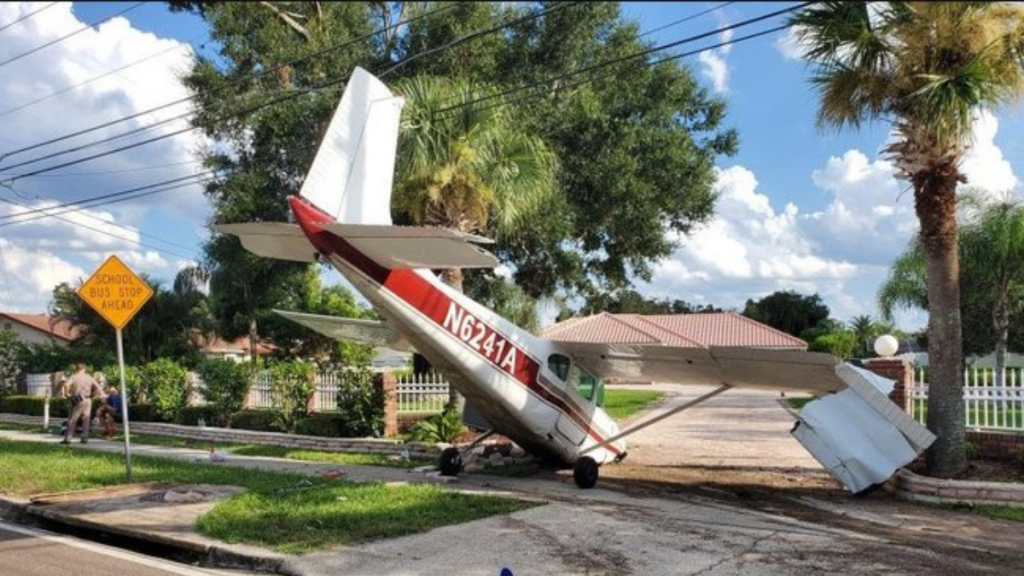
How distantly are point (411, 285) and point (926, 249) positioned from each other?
7.56 metres

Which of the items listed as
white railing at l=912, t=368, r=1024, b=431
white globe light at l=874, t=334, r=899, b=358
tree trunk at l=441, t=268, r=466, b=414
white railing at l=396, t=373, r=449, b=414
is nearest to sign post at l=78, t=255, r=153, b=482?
tree trunk at l=441, t=268, r=466, b=414

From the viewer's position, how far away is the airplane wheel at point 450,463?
1427cm

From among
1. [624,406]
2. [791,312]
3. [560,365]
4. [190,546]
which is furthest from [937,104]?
[791,312]

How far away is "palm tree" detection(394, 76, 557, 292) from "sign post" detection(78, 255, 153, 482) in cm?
498

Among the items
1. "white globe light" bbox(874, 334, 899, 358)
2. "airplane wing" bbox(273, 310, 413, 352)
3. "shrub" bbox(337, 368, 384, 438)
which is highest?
"airplane wing" bbox(273, 310, 413, 352)

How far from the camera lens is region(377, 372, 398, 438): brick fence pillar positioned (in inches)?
711

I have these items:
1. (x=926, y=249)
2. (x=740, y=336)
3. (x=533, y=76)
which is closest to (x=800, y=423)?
(x=926, y=249)

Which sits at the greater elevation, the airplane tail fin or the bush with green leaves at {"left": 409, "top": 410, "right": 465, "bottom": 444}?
the airplane tail fin

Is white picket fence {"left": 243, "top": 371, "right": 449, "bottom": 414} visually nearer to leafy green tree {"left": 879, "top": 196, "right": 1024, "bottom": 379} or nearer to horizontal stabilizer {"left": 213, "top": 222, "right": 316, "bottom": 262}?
horizontal stabilizer {"left": 213, "top": 222, "right": 316, "bottom": 262}

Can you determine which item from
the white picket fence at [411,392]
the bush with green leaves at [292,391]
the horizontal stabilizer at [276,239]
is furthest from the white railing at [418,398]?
the horizontal stabilizer at [276,239]

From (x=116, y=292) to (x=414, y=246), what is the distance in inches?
248

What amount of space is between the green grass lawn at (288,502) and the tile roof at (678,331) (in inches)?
846

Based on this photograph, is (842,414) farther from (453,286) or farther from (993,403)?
(453,286)

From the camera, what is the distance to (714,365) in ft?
43.0
